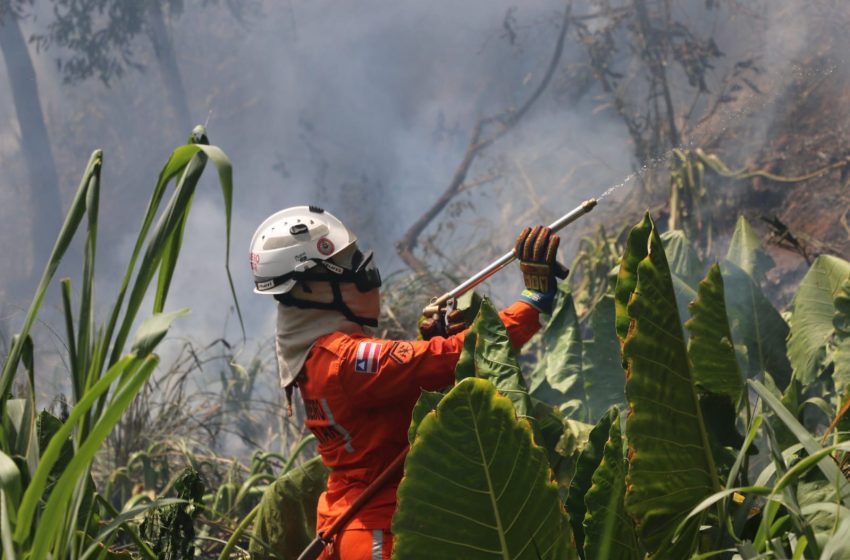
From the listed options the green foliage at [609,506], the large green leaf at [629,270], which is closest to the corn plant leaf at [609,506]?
the green foliage at [609,506]

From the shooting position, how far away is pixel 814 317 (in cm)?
297

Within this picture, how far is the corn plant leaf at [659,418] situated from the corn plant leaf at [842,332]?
0.93 metres

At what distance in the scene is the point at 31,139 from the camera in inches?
470

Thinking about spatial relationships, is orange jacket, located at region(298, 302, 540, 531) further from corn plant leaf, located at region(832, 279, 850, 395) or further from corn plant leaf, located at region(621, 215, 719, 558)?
corn plant leaf, located at region(621, 215, 719, 558)

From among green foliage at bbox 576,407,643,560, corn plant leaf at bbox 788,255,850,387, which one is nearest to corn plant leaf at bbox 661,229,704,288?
corn plant leaf at bbox 788,255,850,387

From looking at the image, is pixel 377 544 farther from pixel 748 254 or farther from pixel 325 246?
pixel 748 254

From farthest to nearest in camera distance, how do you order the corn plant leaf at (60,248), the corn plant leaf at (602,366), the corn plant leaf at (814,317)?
1. the corn plant leaf at (602,366)
2. the corn plant leaf at (814,317)
3. the corn plant leaf at (60,248)

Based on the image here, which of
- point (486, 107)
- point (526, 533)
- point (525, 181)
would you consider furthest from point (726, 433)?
point (486, 107)

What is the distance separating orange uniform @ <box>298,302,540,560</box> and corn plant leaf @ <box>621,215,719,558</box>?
85cm

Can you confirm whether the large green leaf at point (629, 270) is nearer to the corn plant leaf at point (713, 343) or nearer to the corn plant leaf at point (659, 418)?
the corn plant leaf at point (659, 418)

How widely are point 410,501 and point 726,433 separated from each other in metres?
0.68

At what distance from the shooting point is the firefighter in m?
2.40

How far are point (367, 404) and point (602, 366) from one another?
85cm

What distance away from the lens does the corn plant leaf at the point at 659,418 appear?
155 cm
